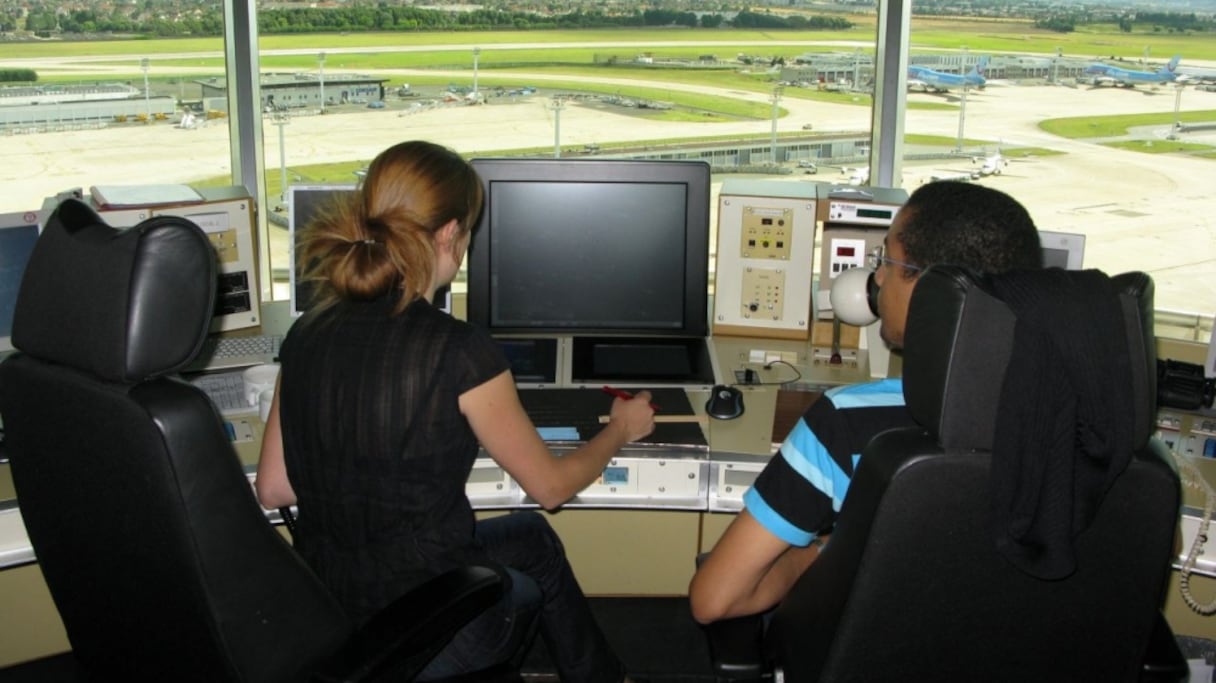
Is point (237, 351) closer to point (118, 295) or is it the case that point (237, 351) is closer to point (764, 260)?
point (764, 260)

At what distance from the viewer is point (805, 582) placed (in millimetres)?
1373

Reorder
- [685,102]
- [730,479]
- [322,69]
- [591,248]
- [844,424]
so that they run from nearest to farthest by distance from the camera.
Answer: [844,424]
[730,479]
[591,248]
[322,69]
[685,102]

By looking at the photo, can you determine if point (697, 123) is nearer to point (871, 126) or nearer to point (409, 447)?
point (871, 126)

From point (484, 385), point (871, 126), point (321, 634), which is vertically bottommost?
point (321, 634)

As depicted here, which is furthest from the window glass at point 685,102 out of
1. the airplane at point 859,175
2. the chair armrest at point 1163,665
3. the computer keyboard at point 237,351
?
the chair armrest at point 1163,665

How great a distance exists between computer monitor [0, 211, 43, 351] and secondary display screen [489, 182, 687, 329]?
100cm

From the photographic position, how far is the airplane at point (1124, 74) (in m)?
5.75

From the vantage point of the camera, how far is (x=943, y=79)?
4.75 metres

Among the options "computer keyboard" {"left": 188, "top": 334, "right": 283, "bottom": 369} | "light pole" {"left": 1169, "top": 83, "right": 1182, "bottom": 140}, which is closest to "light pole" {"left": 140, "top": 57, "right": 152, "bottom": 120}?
"computer keyboard" {"left": 188, "top": 334, "right": 283, "bottom": 369}

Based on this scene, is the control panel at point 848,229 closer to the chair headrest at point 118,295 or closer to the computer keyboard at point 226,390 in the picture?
the computer keyboard at point 226,390

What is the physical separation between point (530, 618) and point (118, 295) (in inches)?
35.4

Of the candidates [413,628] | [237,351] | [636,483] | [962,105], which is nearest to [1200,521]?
[636,483]

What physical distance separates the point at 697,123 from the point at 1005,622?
19.3 feet

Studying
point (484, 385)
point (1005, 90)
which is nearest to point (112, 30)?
point (484, 385)
